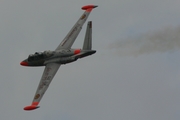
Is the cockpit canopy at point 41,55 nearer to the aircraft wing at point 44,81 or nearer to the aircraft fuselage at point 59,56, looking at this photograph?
the aircraft fuselage at point 59,56

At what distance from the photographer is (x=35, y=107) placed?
10244 cm

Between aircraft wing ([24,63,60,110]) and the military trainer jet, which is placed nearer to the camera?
aircraft wing ([24,63,60,110])

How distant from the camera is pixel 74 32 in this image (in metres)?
115

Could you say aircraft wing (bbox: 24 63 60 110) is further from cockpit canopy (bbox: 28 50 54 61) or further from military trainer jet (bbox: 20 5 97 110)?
cockpit canopy (bbox: 28 50 54 61)

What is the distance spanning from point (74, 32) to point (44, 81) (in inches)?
476

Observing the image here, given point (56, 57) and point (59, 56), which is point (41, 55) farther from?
point (59, 56)

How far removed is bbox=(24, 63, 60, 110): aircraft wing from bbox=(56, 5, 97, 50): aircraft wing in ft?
14.6

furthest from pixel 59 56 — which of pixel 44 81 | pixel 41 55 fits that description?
pixel 44 81

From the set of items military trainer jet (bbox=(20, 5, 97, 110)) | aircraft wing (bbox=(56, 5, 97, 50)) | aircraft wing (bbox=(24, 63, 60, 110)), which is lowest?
aircraft wing (bbox=(24, 63, 60, 110))

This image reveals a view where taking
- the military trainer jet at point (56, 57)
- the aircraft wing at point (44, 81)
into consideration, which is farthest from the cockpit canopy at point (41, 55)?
the aircraft wing at point (44, 81)

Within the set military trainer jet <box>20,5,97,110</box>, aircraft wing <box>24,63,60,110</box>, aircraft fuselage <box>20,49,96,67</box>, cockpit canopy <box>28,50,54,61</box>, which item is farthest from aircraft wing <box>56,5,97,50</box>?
aircraft wing <box>24,63,60,110</box>

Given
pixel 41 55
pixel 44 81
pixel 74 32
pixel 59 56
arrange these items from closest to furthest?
pixel 44 81 < pixel 59 56 < pixel 41 55 < pixel 74 32

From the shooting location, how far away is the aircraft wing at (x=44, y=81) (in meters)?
103

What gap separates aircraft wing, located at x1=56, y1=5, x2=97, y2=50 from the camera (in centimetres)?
11319
